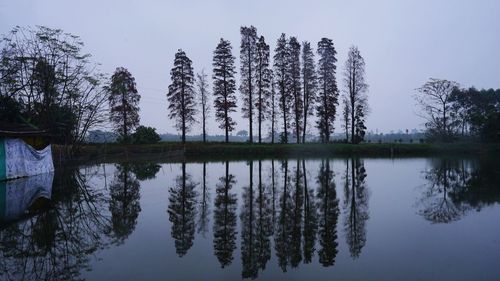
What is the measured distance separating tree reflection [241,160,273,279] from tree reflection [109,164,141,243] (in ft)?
8.50

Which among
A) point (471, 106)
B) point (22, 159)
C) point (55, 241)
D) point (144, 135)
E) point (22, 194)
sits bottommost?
point (55, 241)

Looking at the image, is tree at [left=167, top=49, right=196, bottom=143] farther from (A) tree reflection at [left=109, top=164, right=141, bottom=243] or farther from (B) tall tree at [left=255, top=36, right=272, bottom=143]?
Answer: (A) tree reflection at [left=109, top=164, right=141, bottom=243]

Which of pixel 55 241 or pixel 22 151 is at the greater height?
pixel 22 151

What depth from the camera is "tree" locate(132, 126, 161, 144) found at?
43.7 metres

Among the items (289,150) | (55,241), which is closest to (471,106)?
(289,150)

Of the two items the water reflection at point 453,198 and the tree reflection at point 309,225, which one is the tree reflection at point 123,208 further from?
the water reflection at point 453,198

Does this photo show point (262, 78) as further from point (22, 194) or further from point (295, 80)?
point (22, 194)

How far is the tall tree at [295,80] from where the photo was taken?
156 ft

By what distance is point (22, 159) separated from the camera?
17203 millimetres

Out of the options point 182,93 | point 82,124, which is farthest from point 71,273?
point 182,93

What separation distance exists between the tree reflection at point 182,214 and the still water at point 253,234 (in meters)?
0.03

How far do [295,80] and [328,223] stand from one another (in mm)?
40940

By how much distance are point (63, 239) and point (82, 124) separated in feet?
82.3

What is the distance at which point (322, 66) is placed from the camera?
48.1 metres
